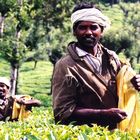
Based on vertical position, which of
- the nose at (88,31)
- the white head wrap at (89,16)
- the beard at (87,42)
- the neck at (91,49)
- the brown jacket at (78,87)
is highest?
the white head wrap at (89,16)

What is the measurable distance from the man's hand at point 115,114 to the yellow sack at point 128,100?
118 mm

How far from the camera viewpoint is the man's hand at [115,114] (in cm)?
372

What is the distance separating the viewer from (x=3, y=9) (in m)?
19.5

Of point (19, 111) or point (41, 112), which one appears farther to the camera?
point (41, 112)

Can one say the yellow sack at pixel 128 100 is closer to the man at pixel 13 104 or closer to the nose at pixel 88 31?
the nose at pixel 88 31

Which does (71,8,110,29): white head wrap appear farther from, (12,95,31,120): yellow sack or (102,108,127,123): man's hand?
(12,95,31,120): yellow sack

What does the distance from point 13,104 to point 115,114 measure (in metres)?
4.79

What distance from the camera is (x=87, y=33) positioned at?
3818 millimetres

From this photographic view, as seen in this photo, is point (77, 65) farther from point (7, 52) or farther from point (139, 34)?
point (139, 34)

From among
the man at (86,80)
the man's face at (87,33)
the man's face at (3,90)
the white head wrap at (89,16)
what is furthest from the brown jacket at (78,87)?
the man's face at (3,90)

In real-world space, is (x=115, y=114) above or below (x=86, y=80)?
below

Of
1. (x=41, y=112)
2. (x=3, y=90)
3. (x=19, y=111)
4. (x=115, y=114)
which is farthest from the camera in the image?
(x=41, y=112)

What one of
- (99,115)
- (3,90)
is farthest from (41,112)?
(99,115)

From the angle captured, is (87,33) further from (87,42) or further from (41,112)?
(41,112)
